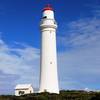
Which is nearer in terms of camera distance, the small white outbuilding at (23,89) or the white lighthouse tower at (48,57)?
the white lighthouse tower at (48,57)

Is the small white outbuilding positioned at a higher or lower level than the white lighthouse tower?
lower

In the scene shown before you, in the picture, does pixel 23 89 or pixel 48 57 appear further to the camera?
pixel 23 89

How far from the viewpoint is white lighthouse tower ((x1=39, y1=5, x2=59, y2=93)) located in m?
42.1

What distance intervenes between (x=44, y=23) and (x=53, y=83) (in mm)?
7289

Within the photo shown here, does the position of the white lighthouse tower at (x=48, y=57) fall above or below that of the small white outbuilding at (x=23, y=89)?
above

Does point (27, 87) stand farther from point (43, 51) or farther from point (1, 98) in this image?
point (1, 98)

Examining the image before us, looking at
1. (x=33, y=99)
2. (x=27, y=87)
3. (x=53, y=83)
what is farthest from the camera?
(x=27, y=87)

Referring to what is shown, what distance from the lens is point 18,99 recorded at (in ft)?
120

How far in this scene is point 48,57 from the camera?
4259cm

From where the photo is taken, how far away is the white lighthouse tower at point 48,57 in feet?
138

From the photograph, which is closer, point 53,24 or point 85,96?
point 85,96

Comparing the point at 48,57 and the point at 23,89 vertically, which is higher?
the point at 48,57

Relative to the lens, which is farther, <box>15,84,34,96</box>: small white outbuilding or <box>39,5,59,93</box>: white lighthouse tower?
<box>15,84,34,96</box>: small white outbuilding

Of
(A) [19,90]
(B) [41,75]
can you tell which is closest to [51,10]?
(B) [41,75]
